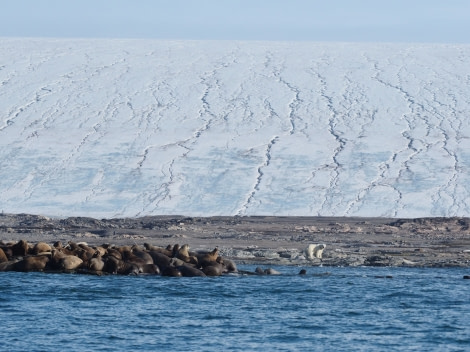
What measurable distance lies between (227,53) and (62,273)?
101 ft

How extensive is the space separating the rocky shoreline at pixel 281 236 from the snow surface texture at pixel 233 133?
1494 mm

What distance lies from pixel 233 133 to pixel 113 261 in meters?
18.3

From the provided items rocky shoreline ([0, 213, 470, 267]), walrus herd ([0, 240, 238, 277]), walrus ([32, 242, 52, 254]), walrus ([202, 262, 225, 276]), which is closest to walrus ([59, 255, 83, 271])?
walrus herd ([0, 240, 238, 277])

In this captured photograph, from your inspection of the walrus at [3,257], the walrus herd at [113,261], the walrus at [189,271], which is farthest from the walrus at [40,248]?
the walrus at [189,271]

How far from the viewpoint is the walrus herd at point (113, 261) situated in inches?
880

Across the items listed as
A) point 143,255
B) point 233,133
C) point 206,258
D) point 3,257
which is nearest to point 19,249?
point 3,257

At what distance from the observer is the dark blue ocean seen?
15.3 metres

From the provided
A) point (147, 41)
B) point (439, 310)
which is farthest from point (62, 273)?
point (147, 41)

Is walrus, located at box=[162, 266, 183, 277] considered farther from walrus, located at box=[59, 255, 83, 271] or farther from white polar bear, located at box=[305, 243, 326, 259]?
white polar bear, located at box=[305, 243, 326, 259]

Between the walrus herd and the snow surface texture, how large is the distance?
10.9 meters

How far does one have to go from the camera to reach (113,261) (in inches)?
877

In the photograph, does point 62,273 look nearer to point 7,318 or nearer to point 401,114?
point 7,318

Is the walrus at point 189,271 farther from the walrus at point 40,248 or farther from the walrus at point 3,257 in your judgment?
the walrus at point 3,257

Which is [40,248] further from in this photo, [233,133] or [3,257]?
[233,133]
